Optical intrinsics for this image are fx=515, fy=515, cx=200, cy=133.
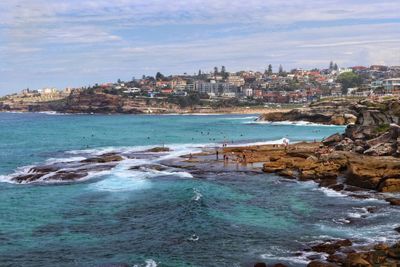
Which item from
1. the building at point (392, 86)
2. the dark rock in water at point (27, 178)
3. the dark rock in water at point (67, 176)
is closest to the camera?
the dark rock in water at point (67, 176)

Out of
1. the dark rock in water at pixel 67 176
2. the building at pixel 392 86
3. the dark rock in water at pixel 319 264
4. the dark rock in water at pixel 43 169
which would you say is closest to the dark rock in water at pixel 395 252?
the dark rock in water at pixel 319 264

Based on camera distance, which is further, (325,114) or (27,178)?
(325,114)

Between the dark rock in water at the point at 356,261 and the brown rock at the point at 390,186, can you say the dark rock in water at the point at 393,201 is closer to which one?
the brown rock at the point at 390,186

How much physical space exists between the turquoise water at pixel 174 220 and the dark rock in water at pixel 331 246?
1199mm

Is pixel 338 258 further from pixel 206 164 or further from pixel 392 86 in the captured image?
pixel 392 86

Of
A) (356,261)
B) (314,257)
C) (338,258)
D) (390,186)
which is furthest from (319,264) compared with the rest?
(390,186)

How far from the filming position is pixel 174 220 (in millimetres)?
37062

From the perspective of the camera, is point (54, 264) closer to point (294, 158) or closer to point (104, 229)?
point (104, 229)

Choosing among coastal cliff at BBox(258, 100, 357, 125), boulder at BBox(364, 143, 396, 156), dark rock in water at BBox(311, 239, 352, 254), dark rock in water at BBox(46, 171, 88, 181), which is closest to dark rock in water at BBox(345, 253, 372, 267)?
dark rock in water at BBox(311, 239, 352, 254)

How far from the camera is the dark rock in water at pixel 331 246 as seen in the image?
29.1 meters

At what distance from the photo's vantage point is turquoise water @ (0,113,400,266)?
1180 inches

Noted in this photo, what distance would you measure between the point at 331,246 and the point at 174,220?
39.5 ft

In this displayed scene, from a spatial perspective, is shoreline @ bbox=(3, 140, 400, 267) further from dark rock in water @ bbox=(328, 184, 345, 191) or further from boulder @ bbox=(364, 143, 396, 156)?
boulder @ bbox=(364, 143, 396, 156)

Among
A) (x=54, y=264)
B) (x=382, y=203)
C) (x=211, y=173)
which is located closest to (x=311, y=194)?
(x=382, y=203)
